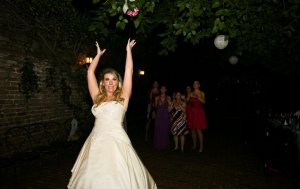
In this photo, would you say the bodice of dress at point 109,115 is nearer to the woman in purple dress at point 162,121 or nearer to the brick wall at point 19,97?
the brick wall at point 19,97

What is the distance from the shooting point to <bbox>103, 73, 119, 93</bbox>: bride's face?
3230 mm

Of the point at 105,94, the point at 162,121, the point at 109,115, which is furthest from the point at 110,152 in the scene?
the point at 162,121

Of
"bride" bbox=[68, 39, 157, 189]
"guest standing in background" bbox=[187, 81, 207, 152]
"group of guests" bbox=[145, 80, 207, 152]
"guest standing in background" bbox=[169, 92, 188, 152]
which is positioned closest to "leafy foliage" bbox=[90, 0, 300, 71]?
"bride" bbox=[68, 39, 157, 189]

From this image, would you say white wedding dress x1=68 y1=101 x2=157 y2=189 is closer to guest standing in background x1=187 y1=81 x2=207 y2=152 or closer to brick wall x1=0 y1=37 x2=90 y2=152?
brick wall x1=0 y1=37 x2=90 y2=152

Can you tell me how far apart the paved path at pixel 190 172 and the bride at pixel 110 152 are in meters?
2.50

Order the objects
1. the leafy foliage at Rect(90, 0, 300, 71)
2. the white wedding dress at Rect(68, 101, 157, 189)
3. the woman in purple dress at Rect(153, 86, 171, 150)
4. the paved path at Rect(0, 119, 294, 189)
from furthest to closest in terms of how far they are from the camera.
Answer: the woman in purple dress at Rect(153, 86, 171, 150) → the paved path at Rect(0, 119, 294, 189) → the leafy foliage at Rect(90, 0, 300, 71) → the white wedding dress at Rect(68, 101, 157, 189)

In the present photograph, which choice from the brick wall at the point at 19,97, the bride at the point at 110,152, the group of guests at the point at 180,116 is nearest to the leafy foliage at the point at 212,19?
the bride at the point at 110,152

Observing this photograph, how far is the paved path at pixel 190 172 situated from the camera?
528 cm

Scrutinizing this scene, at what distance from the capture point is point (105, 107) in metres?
3.08

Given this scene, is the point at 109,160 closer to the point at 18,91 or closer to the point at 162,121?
the point at 18,91

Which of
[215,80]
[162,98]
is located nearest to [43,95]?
[162,98]

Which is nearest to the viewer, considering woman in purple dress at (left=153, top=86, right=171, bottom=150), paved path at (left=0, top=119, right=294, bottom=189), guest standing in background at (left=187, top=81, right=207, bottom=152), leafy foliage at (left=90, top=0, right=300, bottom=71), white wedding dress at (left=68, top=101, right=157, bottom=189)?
white wedding dress at (left=68, top=101, right=157, bottom=189)

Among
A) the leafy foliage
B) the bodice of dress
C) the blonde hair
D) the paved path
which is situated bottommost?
the paved path

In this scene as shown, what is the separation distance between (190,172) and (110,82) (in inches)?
147
